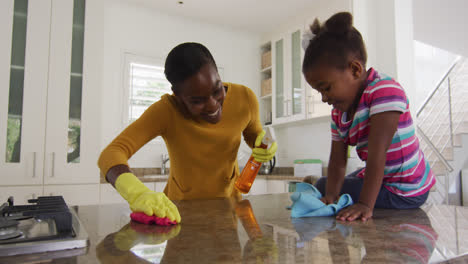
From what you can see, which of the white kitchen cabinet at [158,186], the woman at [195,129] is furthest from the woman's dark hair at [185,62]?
the white kitchen cabinet at [158,186]

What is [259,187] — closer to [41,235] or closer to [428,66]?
[41,235]

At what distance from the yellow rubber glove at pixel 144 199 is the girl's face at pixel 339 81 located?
1.72 feet

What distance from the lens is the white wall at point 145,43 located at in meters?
3.25

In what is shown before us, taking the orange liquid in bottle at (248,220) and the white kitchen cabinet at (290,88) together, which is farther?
the white kitchen cabinet at (290,88)

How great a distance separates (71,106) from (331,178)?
221cm

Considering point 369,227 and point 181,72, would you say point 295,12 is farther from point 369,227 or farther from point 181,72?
point 369,227

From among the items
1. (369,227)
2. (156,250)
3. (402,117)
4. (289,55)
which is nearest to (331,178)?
(402,117)

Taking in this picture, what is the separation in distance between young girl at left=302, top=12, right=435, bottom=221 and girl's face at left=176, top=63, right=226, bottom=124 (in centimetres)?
27

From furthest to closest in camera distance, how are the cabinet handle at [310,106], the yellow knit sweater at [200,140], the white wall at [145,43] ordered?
1. the white wall at [145,43]
2. the cabinet handle at [310,106]
3. the yellow knit sweater at [200,140]

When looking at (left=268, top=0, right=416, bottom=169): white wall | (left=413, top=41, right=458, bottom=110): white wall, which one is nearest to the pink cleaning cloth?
(left=268, top=0, right=416, bottom=169): white wall

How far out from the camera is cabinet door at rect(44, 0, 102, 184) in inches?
97.0

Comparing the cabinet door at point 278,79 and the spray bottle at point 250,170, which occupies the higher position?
the cabinet door at point 278,79

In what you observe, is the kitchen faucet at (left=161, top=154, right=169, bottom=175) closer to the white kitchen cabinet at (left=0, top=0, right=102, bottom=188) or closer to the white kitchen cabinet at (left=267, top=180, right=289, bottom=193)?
the white kitchen cabinet at (left=0, top=0, right=102, bottom=188)

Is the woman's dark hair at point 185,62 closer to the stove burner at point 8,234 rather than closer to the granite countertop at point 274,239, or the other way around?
the granite countertop at point 274,239
